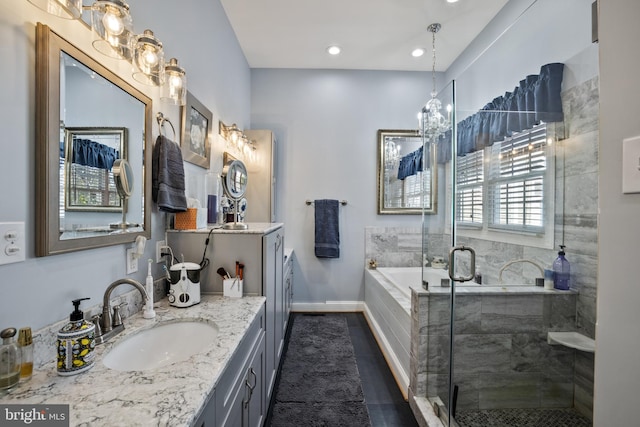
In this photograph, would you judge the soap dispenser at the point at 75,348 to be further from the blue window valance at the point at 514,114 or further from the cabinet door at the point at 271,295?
the blue window valance at the point at 514,114

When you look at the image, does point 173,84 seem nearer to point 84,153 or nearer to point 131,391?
point 84,153

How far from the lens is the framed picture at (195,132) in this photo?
5.84ft

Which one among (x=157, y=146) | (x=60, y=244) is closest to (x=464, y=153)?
(x=157, y=146)

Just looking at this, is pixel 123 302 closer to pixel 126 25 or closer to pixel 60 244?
pixel 60 244

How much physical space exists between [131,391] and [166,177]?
1009 mm

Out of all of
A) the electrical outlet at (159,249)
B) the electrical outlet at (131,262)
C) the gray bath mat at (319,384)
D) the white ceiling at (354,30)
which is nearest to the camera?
the electrical outlet at (131,262)

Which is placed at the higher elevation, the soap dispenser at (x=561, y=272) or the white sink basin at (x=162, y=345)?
the soap dispenser at (x=561, y=272)

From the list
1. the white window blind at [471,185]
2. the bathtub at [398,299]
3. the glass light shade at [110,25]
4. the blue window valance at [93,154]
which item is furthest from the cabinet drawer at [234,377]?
the white window blind at [471,185]

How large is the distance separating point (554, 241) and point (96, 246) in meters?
2.42

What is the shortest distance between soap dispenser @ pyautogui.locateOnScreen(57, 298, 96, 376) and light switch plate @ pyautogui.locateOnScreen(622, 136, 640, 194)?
55.5 inches

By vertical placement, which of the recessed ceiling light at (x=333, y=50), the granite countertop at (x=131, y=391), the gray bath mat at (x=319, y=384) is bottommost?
the gray bath mat at (x=319, y=384)

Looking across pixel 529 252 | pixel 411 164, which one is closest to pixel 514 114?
pixel 529 252

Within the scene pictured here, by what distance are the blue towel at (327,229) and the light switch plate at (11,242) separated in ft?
9.05

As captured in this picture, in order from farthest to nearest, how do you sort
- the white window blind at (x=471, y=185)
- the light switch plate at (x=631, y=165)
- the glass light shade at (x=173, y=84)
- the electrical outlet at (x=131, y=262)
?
the white window blind at (x=471, y=185), the glass light shade at (x=173, y=84), the electrical outlet at (x=131, y=262), the light switch plate at (x=631, y=165)
